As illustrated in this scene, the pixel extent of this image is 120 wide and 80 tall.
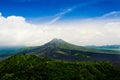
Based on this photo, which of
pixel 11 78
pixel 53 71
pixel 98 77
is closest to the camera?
pixel 11 78

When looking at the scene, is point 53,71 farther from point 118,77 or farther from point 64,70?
point 118,77

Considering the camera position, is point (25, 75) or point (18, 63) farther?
point (18, 63)

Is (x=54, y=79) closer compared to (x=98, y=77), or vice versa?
(x=54, y=79)

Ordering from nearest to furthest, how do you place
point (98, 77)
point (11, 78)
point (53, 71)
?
point (11, 78) → point (53, 71) → point (98, 77)

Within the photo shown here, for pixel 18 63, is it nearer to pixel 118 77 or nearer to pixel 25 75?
pixel 25 75

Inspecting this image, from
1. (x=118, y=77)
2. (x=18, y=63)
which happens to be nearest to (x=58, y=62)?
(x=18, y=63)

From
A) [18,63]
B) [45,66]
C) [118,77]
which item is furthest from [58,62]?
[118,77]
